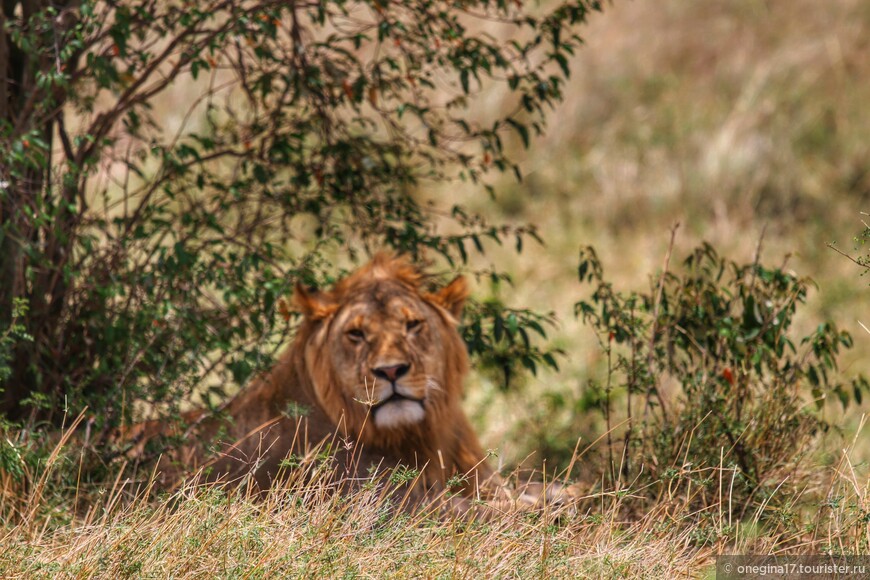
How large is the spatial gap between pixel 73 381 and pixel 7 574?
2.45 meters

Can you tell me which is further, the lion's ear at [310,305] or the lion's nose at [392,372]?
the lion's ear at [310,305]

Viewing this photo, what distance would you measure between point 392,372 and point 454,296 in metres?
0.72

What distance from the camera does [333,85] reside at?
6430mm

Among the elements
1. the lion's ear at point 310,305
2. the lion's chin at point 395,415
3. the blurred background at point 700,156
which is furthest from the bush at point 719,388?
the blurred background at point 700,156

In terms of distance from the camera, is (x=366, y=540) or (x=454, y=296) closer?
(x=366, y=540)

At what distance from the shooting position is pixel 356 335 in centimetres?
554

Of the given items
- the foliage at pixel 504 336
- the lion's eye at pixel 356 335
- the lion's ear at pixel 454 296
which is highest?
the lion's ear at pixel 454 296

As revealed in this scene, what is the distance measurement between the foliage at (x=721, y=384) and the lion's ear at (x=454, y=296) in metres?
0.56

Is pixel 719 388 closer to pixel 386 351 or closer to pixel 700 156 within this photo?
pixel 386 351

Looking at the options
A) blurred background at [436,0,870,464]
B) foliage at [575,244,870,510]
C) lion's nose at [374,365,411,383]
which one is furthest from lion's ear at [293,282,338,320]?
blurred background at [436,0,870,464]

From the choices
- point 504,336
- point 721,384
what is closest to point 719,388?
point 721,384

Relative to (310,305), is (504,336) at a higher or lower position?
lower

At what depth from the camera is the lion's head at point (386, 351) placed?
536 centimetres

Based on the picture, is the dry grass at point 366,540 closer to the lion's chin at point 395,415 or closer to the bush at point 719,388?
the bush at point 719,388
